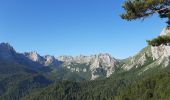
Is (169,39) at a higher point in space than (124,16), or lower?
lower

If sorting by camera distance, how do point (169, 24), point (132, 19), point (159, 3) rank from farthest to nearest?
point (169, 24), point (132, 19), point (159, 3)

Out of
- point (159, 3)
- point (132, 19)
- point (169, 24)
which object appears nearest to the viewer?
point (159, 3)

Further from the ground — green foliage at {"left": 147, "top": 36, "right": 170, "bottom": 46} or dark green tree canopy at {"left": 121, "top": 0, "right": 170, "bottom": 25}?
dark green tree canopy at {"left": 121, "top": 0, "right": 170, "bottom": 25}

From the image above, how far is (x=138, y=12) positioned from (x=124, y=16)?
157 centimetres

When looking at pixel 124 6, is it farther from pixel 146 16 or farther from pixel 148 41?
pixel 148 41

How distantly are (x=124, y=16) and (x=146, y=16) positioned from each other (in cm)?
199

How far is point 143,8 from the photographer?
29.6 meters

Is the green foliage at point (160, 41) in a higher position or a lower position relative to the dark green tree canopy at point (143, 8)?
lower

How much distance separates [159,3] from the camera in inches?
1137

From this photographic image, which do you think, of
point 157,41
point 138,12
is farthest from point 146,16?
point 157,41

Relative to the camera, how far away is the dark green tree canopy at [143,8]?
29156 millimetres

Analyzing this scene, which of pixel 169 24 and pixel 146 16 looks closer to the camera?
pixel 146 16

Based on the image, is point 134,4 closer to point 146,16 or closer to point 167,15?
point 146,16

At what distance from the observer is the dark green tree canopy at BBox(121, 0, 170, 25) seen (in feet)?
95.7
